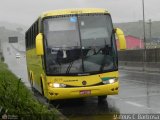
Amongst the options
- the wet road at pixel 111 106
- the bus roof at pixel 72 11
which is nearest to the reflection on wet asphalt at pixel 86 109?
the wet road at pixel 111 106

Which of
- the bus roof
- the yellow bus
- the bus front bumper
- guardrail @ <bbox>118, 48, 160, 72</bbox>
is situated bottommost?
guardrail @ <bbox>118, 48, 160, 72</bbox>

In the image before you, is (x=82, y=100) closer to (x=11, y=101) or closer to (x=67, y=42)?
(x=67, y=42)

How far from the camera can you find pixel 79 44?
16.0 meters

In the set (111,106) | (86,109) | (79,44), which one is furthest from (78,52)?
(111,106)

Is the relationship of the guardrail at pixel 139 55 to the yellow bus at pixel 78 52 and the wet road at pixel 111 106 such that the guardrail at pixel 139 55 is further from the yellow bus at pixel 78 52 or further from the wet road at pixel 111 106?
the yellow bus at pixel 78 52

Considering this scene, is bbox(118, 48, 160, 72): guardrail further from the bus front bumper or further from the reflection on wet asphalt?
the bus front bumper

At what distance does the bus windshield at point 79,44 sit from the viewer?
51.9 ft

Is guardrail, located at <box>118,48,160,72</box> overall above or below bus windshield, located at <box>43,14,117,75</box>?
below

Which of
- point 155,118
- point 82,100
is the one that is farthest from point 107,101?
point 155,118

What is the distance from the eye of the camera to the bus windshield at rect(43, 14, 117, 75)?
1580 centimetres

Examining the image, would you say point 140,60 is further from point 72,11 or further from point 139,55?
point 72,11

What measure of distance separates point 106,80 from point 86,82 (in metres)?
0.62

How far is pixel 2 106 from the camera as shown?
816cm

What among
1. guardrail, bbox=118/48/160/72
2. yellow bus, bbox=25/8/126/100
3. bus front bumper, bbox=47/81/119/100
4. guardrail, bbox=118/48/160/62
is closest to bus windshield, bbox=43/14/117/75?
yellow bus, bbox=25/8/126/100
